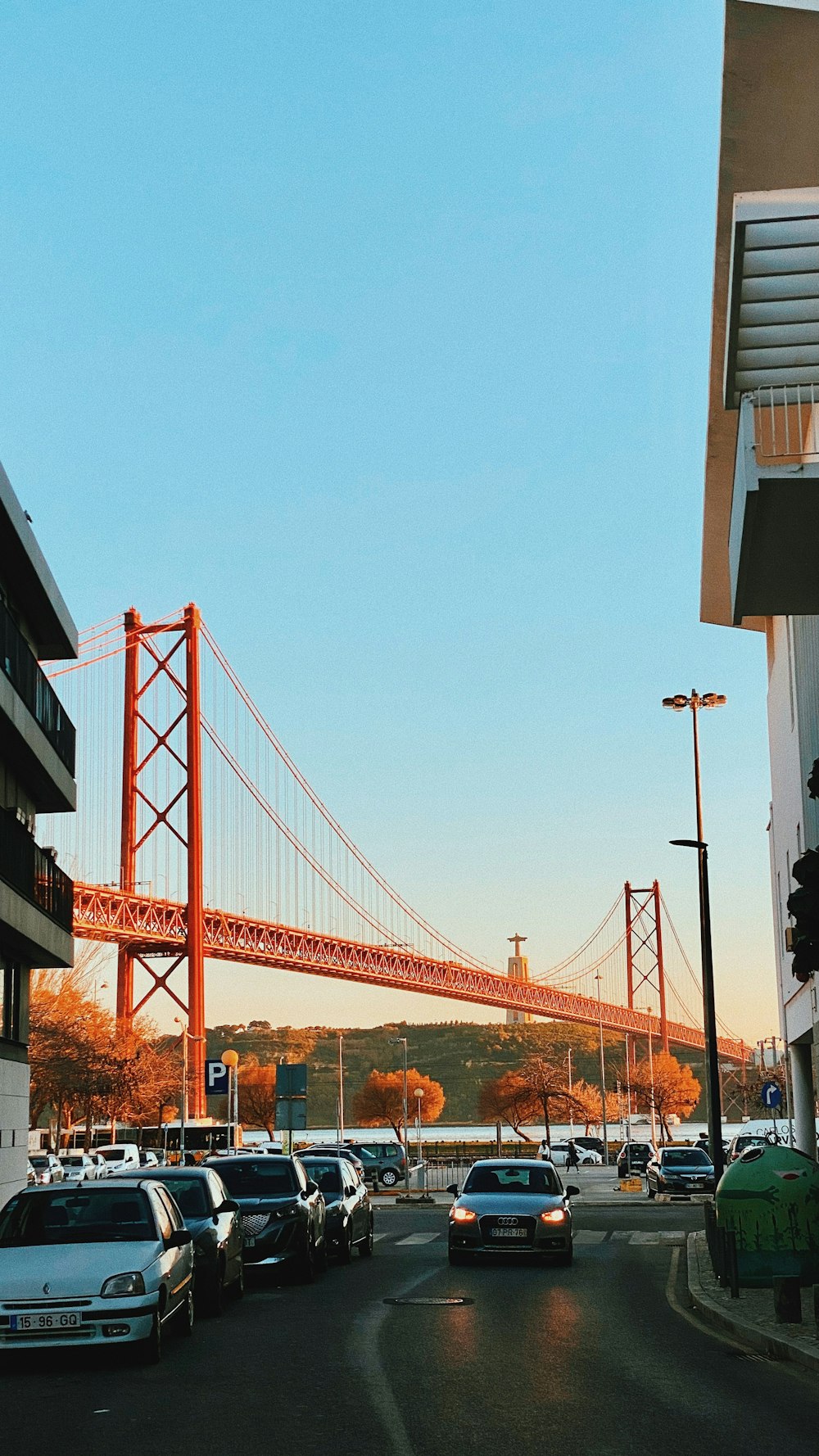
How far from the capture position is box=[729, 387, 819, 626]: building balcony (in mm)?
14188

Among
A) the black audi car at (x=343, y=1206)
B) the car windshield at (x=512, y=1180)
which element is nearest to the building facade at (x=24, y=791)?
the black audi car at (x=343, y=1206)

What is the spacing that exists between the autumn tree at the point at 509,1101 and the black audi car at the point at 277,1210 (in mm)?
79619

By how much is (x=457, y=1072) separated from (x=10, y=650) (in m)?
132

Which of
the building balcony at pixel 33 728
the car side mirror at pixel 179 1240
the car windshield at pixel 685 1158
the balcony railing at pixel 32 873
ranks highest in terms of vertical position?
the building balcony at pixel 33 728

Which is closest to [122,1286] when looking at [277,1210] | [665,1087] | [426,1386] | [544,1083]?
[426,1386]

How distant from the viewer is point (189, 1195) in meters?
16.8

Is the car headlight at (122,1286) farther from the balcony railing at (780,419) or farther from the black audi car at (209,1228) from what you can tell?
the balcony railing at (780,419)

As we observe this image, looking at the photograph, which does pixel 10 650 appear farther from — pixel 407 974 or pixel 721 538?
pixel 407 974

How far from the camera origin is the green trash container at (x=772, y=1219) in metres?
16.8

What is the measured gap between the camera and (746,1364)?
1201cm

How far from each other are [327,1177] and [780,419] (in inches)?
511

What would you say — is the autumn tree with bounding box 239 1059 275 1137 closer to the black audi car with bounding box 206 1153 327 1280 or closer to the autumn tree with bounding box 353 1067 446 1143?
the autumn tree with bounding box 353 1067 446 1143

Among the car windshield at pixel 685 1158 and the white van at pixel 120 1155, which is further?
the white van at pixel 120 1155

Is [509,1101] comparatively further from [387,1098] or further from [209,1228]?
[209,1228]
